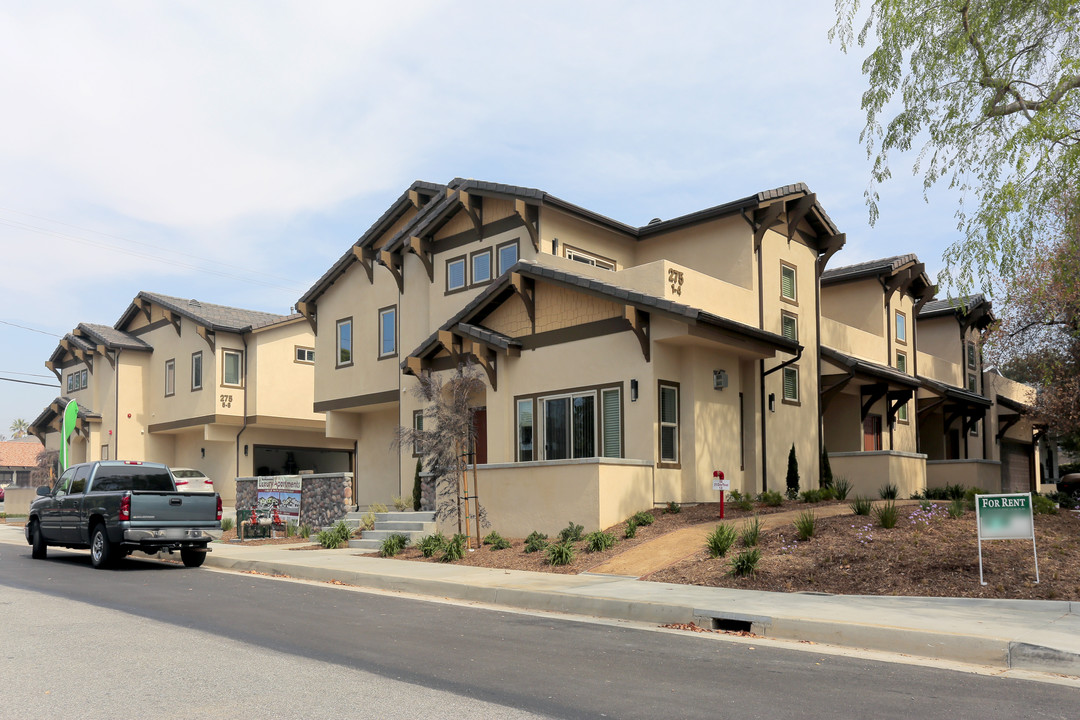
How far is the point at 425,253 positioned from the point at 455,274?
4.17 feet

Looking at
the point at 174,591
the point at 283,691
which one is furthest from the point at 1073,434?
the point at 283,691

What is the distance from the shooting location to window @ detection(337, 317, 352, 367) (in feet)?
95.3

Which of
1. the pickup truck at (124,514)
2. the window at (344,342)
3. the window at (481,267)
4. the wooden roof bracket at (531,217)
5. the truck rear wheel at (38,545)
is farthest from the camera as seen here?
the window at (344,342)

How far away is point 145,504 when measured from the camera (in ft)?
54.8

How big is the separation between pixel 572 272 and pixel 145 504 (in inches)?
399

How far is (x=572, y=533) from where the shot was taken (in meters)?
17.0

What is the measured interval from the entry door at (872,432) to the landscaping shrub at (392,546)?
14.9 m

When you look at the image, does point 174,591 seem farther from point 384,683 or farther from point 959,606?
point 959,606

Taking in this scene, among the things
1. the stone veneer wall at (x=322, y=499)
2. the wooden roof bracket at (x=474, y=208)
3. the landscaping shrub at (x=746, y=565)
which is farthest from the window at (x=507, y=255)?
the landscaping shrub at (x=746, y=565)

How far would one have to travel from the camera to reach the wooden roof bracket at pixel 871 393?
25703mm

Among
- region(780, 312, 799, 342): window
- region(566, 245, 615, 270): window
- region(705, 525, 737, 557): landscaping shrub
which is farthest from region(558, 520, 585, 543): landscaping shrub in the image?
region(780, 312, 799, 342): window

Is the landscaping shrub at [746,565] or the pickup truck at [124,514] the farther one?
the pickup truck at [124,514]

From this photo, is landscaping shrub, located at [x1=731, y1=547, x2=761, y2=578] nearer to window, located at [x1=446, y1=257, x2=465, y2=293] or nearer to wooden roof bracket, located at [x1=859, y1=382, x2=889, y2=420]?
window, located at [x1=446, y1=257, x2=465, y2=293]

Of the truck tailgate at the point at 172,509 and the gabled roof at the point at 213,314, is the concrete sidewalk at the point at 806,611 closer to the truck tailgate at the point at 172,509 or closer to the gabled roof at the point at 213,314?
the truck tailgate at the point at 172,509
